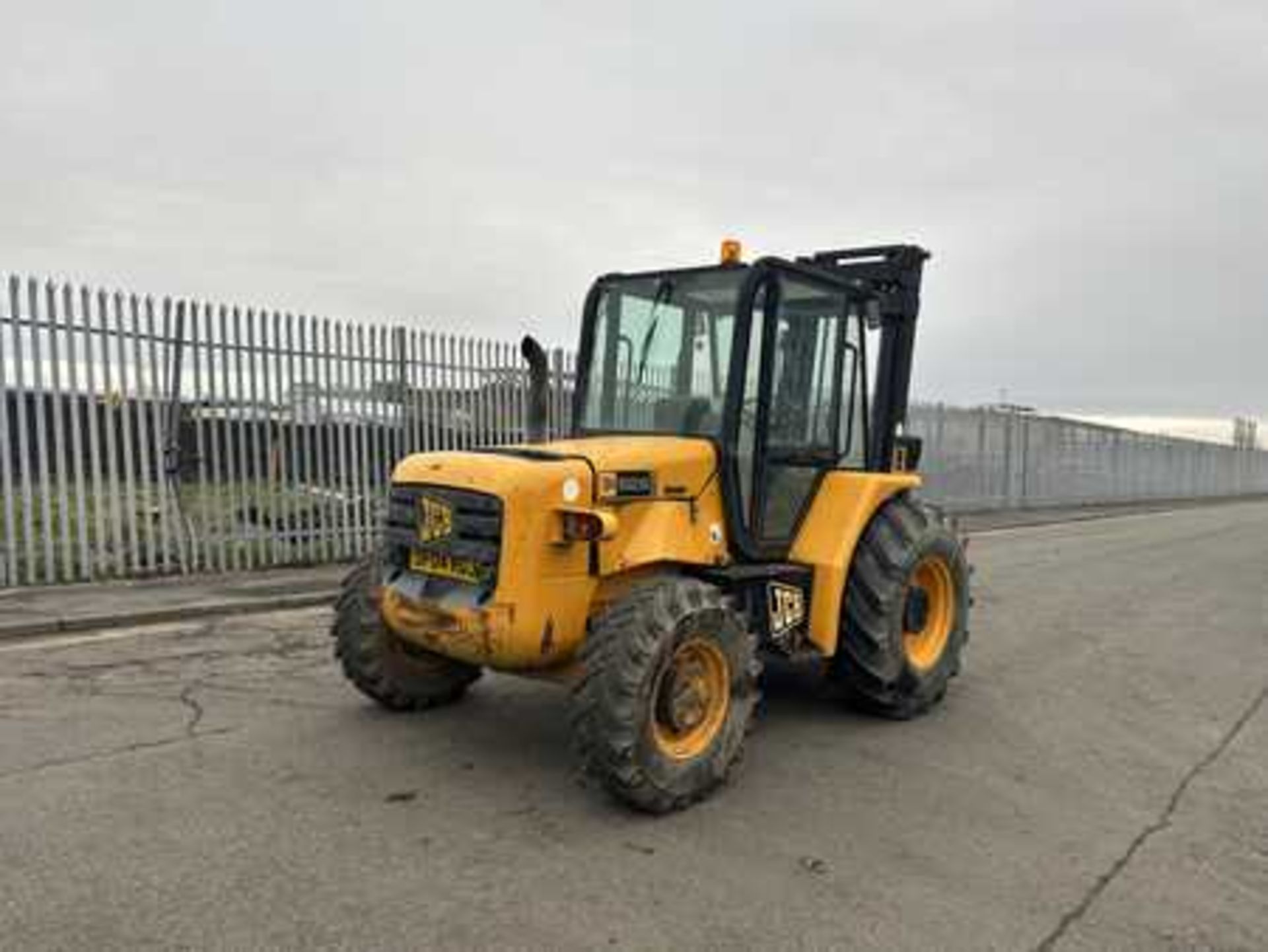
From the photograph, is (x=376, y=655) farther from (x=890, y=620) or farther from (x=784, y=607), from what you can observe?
(x=890, y=620)

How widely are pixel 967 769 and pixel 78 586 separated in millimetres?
7691

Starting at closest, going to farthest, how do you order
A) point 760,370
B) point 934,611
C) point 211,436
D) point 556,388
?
point 760,370, point 934,611, point 211,436, point 556,388

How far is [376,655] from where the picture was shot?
486 centimetres

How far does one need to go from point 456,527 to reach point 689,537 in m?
1.10

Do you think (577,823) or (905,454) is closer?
(577,823)

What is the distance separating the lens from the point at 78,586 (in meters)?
8.41

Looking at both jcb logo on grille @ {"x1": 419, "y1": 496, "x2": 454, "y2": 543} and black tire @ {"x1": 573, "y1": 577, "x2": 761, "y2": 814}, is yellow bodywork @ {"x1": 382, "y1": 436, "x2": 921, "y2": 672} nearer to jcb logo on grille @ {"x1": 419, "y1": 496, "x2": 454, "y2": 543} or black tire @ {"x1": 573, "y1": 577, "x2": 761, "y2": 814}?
jcb logo on grille @ {"x1": 419, "y1": 496, "x2": 454, "y2": 543}

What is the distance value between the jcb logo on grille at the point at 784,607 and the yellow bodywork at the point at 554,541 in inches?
18.2

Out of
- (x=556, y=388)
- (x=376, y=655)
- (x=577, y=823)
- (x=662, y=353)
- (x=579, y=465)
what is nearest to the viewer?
(x=577, y=823)

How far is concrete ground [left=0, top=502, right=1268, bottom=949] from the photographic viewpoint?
306 cm

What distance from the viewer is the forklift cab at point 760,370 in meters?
4.75

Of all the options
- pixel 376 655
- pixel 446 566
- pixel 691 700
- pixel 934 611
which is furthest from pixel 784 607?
pixel 376 655

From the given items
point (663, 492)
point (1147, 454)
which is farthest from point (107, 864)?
point (1147, 454)

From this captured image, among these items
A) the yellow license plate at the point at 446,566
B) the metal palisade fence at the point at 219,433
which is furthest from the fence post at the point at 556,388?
the yellow license plate at the point at 446,566
